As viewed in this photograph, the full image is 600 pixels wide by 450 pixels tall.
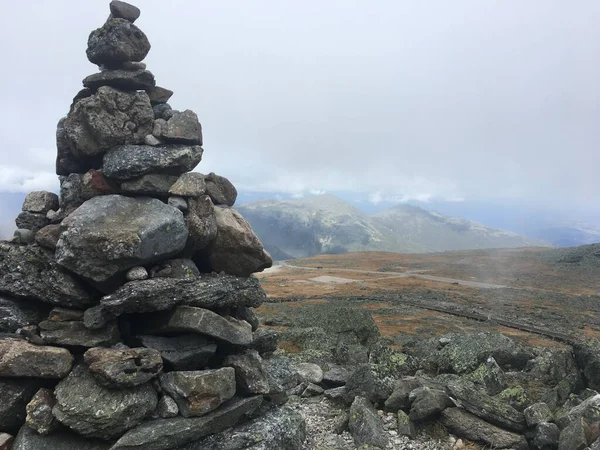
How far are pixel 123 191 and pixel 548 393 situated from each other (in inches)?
849

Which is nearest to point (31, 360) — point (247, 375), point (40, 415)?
point (40, 415)

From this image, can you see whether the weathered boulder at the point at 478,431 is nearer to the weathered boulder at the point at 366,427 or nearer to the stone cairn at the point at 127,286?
the weathered boulder at the point at 366,427

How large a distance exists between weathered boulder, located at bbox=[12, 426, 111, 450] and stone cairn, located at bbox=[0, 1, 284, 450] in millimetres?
31

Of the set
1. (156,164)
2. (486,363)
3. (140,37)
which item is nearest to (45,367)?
(156,164)

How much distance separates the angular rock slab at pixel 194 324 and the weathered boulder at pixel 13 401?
3765mm

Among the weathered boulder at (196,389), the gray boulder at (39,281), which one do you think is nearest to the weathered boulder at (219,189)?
the gray boulder at (39,281)

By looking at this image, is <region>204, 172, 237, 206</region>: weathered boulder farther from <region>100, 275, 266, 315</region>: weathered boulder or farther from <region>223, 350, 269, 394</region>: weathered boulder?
<region>223, 350, 269, 394</region>: weathered boulder

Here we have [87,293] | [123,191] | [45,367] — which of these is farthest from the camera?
[123,191]

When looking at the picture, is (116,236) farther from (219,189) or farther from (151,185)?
(219,189)

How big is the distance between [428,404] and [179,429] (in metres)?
10.3

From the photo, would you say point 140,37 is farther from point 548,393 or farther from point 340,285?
point 340,285

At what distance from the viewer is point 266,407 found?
15.0 metres

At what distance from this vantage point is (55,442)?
36.7ft

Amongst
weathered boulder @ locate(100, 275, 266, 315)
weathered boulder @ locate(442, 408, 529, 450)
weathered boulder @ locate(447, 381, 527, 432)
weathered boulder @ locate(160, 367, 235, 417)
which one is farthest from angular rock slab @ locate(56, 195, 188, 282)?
weathered boulder @ locate(447, 381, 527, 432)
